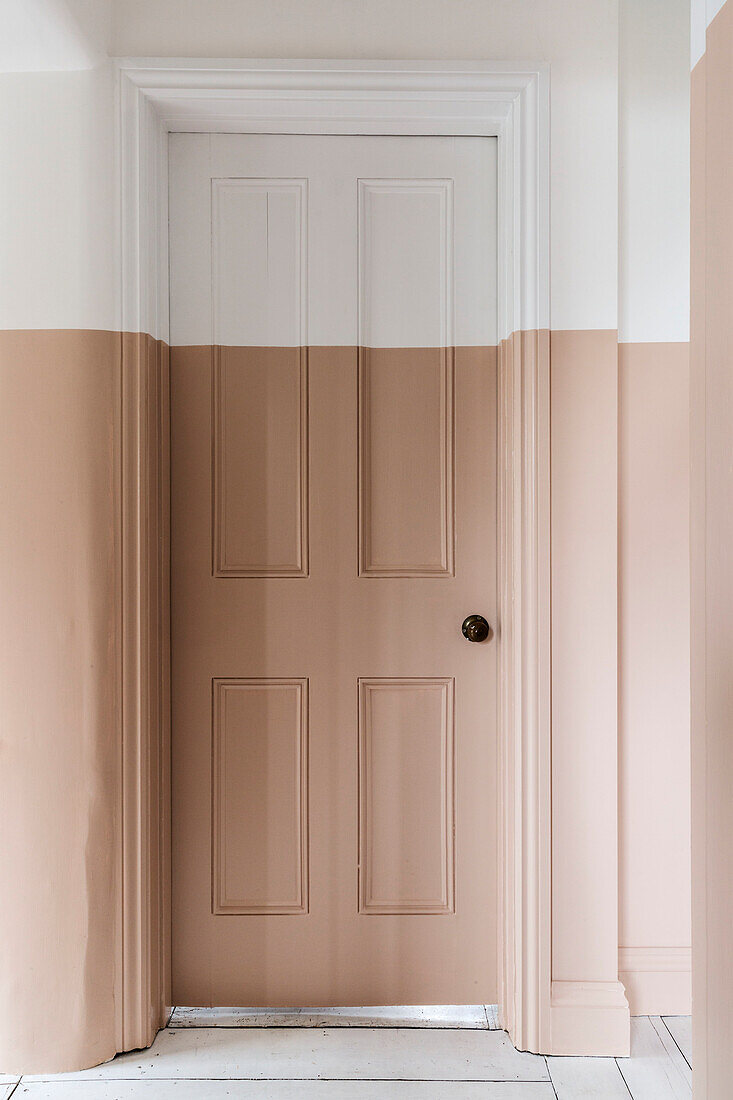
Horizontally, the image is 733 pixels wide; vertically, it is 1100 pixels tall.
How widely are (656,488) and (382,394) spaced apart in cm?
67

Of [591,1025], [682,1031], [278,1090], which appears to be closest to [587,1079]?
[591,1025]

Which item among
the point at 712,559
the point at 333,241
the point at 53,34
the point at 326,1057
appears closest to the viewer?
the point at 712,559

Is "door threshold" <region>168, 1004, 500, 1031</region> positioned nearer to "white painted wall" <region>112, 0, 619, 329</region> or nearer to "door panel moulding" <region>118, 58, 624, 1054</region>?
"door panel moulding" <region>118, 58, 624, 1054</region>

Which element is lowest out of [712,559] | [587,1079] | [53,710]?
[587,1079]

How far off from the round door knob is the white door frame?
80mm

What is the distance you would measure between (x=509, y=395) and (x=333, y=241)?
544 mm

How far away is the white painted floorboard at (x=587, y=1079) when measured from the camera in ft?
5.32

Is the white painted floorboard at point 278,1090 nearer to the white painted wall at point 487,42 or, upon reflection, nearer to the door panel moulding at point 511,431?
the door panel moulding at point 511,431

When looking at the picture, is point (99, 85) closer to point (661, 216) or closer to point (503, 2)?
point (503, 2)

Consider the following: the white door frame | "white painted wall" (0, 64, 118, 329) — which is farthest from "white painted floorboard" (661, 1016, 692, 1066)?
"white painted wall" (0, 64, 118, 329)

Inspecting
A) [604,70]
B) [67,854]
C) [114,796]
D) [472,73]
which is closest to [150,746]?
[114,796]

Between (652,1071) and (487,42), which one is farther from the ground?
(487,42)

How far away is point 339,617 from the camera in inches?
74.0

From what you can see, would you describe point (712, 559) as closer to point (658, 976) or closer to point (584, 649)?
point (584, 649)
